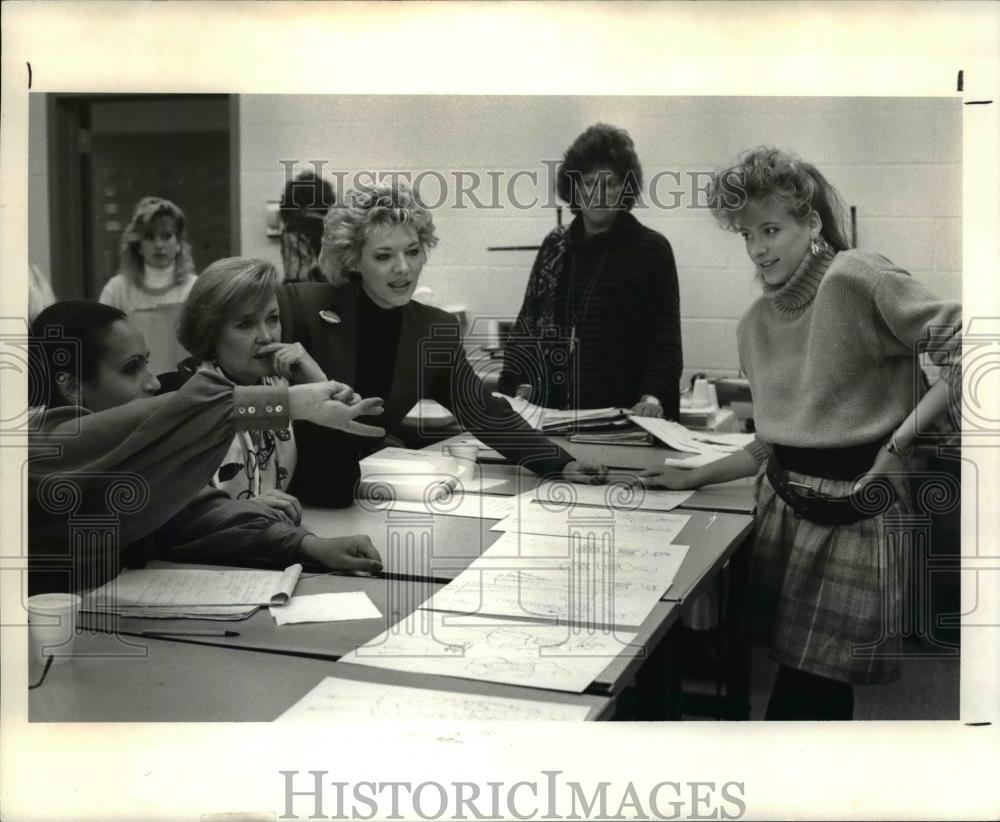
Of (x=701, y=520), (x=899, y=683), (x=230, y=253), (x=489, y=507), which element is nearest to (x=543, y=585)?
(x=489, y=507)

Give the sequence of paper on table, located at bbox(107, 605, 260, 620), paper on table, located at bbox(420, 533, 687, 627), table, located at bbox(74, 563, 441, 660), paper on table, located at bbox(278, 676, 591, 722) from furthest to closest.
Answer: paper on table, located at bbox(420, 533, 687, 627) → paper on table, located at bbox(107, 605, 260, 620) → table, located at bbox(74, 563, 441, 660) → paper on table, located at bbox(278, 676, 591, 722)

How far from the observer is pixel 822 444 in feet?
7.67

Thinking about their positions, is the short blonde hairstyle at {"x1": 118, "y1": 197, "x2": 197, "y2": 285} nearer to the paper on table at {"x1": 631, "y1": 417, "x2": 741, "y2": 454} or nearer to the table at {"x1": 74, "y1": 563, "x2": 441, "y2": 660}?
the table at {"x1": 74, "y1": 563, "x2": 441, "y2": 660}

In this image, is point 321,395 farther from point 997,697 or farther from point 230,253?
point 997,697

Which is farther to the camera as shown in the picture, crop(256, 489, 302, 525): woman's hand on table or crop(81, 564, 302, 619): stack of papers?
crop(256, 489, 302, 525): woman's hand on table

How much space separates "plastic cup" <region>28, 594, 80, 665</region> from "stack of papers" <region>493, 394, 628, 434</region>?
0.97 meters

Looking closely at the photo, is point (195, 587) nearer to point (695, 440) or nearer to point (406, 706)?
point (406, 706)

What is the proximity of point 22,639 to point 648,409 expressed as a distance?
140 centimetres

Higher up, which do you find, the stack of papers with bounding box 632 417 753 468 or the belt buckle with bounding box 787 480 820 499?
the stack of papers with bounding box 632 417 753 468

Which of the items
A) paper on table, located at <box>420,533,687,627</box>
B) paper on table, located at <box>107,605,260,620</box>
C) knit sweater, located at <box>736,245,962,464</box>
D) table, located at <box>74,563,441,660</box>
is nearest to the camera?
table, located at <box>74,563,441,660</box>

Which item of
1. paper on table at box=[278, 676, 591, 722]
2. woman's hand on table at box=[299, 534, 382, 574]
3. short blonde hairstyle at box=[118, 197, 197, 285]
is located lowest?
paper on table at box=[278, 676, 591, 722]

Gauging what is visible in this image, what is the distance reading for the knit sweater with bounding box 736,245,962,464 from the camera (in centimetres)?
230

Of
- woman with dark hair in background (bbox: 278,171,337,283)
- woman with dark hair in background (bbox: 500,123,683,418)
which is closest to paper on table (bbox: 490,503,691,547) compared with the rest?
woman with dark hair in background (bbox: 500,123,683,418)

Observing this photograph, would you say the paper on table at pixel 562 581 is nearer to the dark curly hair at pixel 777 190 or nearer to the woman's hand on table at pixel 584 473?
the woman's hand on table at pixel 584 473
